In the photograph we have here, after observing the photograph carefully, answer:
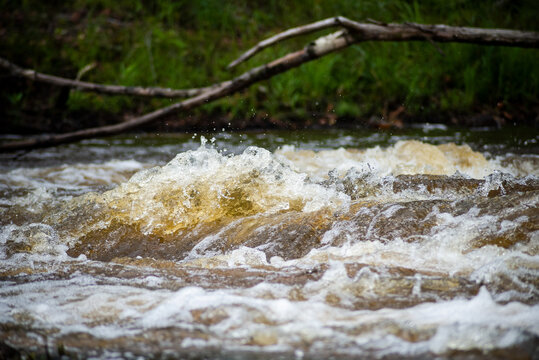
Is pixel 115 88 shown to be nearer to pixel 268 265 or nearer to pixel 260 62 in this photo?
pixel 268 265

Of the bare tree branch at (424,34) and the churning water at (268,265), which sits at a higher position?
the bare tree branch at (424,34)

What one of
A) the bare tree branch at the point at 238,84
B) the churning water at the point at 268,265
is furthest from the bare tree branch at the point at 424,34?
the churning water at the point at 268,265

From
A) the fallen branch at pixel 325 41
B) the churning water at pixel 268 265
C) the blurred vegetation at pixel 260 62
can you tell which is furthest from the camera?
the blurred vegetation at pixel 260 62

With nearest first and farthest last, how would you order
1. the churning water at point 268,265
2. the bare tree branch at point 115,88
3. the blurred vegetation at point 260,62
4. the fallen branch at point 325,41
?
the churning water at point 268,265 → the fallen branch at point 325,41 → the bare tree branch at point 115,88 → the blurred vegetation at point 260,62

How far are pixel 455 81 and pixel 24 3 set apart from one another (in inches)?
312

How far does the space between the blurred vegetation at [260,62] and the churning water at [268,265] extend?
445 centimetres

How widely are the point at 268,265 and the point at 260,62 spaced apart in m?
6.77

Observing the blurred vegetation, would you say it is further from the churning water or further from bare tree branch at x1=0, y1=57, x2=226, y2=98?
the churning water

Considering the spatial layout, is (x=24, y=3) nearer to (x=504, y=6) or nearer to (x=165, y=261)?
(x=504, y=6)

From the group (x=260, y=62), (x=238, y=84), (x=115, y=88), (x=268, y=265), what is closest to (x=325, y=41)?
(x=238, y=84)

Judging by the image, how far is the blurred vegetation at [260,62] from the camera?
7832 millimetres

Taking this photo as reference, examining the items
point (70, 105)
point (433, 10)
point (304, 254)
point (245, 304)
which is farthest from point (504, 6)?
point (245, 304)

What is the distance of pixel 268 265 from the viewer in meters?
2.50

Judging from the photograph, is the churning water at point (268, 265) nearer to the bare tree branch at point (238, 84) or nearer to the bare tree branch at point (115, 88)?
the bare tree branch at point (238, 84)
